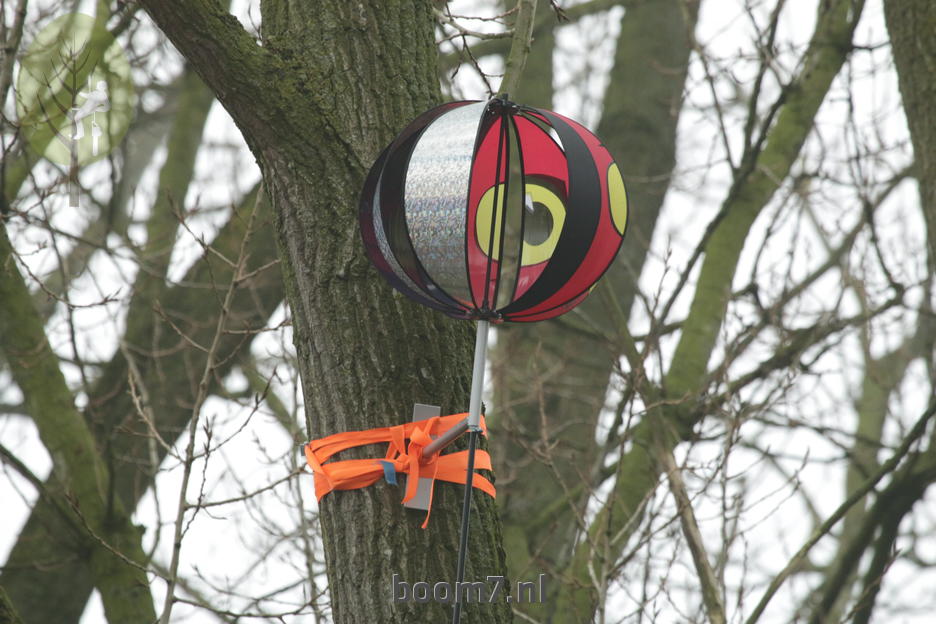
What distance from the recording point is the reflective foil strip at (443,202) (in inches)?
65.0

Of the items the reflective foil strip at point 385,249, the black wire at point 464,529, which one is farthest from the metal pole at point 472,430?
the reflective foil strip at point 385,249

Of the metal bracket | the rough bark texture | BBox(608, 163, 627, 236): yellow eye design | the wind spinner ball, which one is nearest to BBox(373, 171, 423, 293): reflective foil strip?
the wind spinner ball

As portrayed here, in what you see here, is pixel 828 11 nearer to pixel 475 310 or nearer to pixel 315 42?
pixel 315 42

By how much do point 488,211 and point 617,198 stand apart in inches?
9.0

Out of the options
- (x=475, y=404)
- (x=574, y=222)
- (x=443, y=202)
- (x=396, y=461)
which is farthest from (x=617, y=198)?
(x=396, y=461)

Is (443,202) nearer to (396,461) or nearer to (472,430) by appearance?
(472,430)

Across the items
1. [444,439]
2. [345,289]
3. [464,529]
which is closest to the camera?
[464,529]

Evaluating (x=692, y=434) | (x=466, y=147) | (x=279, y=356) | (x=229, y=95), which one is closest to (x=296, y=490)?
(x=279, y=356)

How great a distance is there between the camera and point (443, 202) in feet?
5.43

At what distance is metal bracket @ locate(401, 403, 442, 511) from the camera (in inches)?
71.8

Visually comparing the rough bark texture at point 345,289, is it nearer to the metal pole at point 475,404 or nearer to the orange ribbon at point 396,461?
the orange ribbon at point 396,461

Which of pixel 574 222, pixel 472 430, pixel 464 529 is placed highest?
pixel 574 222

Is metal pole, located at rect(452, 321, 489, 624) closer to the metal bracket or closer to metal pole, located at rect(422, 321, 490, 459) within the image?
metal pole, located at rect(422, 321, 490, 459)

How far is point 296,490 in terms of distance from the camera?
11.5 feet
